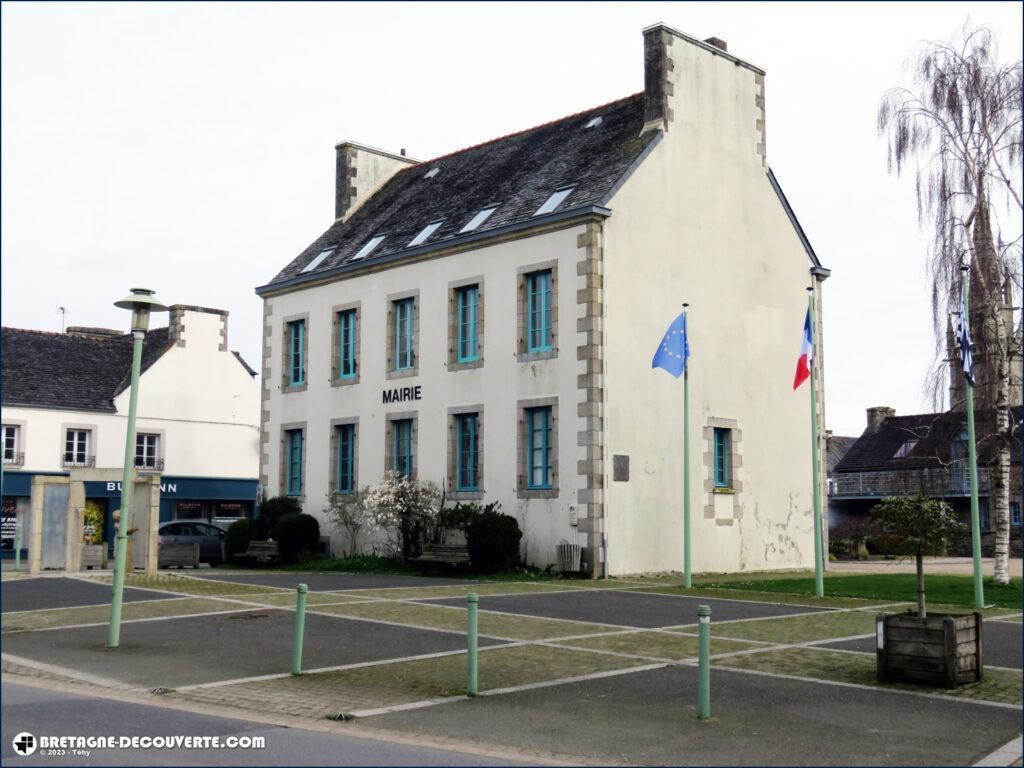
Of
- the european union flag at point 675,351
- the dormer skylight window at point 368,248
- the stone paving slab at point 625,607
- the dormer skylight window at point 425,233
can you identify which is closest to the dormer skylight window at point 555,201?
the dormer skylight window at point 425,233

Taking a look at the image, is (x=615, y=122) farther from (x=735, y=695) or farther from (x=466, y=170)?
(x=735, y=695)

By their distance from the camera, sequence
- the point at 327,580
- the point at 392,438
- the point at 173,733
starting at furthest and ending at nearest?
the point at 392,438, the point at 327,580, the point at 173,733

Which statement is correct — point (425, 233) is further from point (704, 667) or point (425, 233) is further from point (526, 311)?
point (704, 667)

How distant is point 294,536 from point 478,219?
339 inches

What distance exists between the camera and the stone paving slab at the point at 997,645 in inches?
463

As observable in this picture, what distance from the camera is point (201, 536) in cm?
2991

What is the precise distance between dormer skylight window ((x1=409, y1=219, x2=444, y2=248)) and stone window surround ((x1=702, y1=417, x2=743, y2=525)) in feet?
25.8

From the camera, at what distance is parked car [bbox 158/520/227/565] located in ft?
96.5

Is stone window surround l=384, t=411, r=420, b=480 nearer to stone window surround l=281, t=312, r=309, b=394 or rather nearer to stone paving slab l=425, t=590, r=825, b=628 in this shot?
stone window surround l=281, t=312, r=309, b=394

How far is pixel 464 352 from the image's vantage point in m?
25.9

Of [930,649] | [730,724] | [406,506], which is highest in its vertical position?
[406,506]

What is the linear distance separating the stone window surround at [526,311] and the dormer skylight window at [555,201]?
3.71 ft

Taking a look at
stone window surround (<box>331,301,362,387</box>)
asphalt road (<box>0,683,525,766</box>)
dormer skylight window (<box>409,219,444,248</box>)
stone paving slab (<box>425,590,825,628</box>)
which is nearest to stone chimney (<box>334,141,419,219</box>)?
stone window surround (<box>331,301,362,387</box>)

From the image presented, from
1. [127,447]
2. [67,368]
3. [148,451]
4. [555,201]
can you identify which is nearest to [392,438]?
[555,201]
